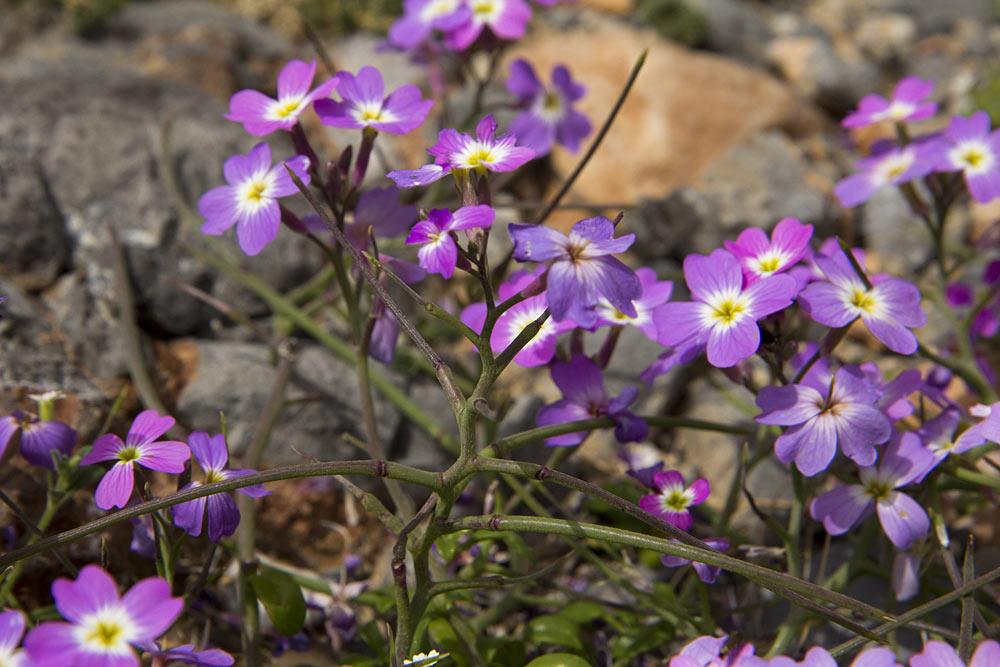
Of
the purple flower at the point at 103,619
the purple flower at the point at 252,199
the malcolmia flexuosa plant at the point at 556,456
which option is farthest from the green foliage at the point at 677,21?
the purple flower at the point at 103,619

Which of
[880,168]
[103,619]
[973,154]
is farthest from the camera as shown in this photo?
[880,168]

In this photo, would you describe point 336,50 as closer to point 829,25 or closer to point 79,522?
point 79,522

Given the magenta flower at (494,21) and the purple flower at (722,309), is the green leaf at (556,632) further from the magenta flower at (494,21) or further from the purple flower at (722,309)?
the magenta flower at (494,21)

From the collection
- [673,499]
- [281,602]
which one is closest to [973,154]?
[673,499]

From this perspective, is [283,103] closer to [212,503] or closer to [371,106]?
[371,106]

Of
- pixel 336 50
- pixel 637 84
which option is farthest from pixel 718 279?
pixel 336 50
